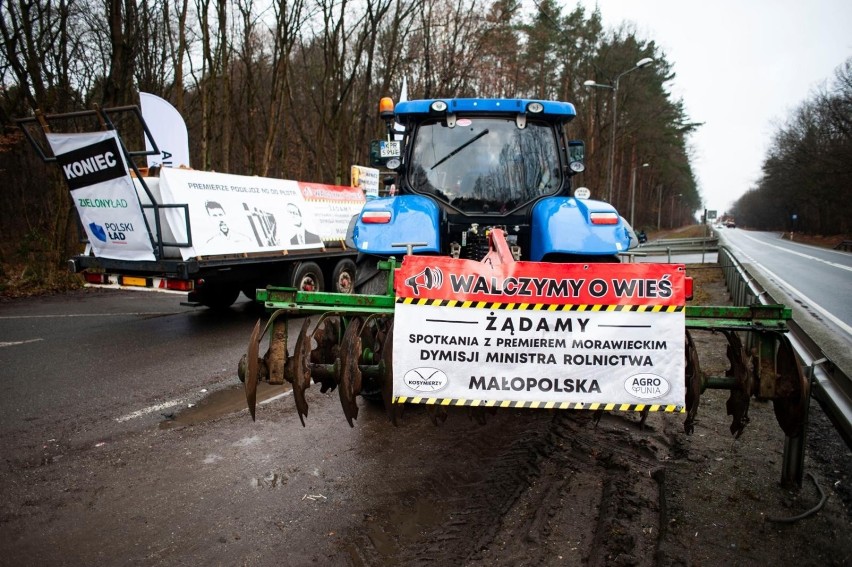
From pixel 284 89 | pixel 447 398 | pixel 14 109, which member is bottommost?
pixel 447 398

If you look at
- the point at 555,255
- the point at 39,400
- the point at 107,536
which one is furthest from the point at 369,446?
the point at 39,400

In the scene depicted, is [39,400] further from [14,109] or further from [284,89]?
[284,89]

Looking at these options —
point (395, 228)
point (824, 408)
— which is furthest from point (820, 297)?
point (395, 228)

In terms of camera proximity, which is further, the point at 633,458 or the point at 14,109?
the point at 14,109

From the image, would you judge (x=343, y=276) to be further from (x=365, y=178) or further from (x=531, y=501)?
(x=531, y=501)

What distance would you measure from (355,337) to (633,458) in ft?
7.25

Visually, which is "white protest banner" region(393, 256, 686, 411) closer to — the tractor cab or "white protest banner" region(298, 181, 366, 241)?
the tractor cab

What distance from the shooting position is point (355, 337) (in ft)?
10.8

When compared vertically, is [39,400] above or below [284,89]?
Answer: below

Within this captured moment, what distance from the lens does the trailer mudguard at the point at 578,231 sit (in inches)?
175

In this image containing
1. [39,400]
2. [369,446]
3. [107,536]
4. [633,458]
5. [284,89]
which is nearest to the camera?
[107,536]

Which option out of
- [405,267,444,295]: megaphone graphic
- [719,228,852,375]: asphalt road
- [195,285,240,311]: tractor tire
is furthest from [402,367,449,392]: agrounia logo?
[195,285,240,311]: tractor tire

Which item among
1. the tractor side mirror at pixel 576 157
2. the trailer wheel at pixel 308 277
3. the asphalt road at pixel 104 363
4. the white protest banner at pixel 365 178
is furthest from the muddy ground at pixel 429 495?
the white protest banner at pixel 365 178

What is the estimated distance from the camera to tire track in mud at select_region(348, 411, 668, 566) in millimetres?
2869
